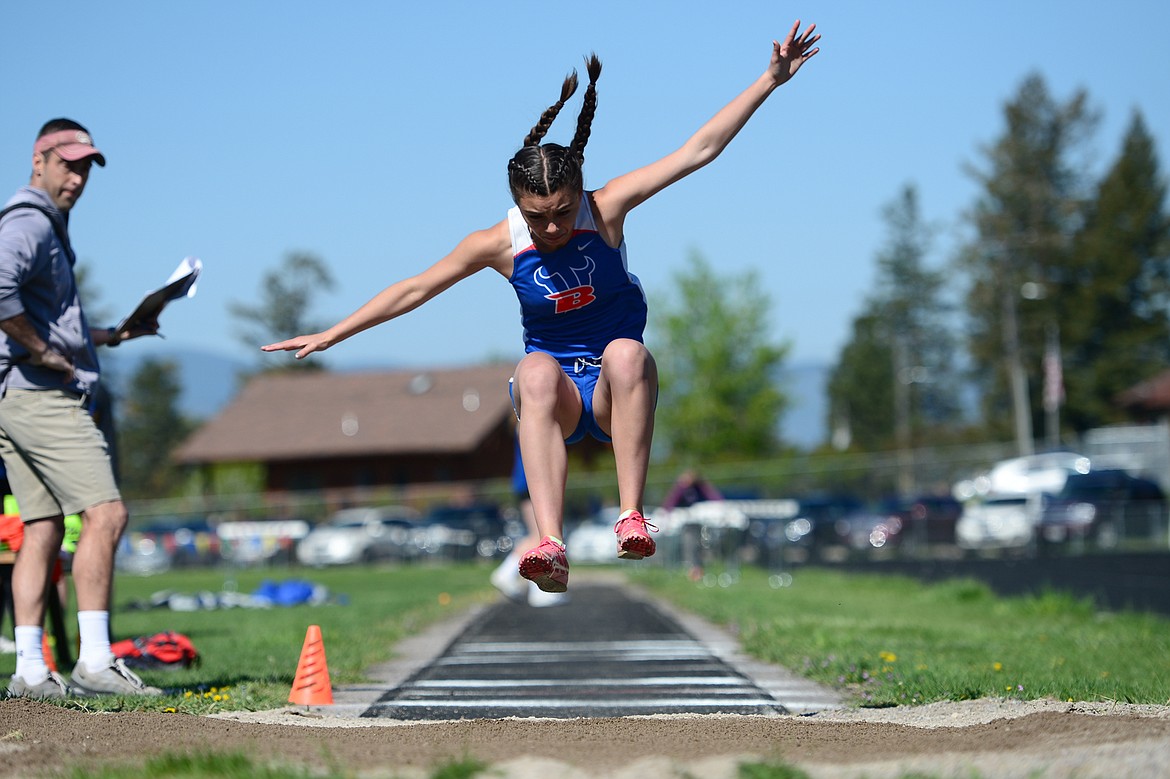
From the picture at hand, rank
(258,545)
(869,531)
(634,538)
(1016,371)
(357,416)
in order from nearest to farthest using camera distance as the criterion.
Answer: (634,538) → (869,531) → (258,545) → (1016,371) → (357,416)

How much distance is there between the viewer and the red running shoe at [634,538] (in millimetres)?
6090

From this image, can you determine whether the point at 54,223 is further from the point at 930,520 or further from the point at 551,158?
the point at 930,520

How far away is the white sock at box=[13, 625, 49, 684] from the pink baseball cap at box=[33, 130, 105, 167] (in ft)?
7.54

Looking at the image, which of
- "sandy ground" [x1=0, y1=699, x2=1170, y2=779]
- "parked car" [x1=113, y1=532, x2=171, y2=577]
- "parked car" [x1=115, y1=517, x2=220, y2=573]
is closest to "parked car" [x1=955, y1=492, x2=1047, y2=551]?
"parked car" [x1=115, y1=517, x2=220, y2=573]

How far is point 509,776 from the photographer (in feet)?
12.2

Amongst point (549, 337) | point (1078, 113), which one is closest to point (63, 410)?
point (549, 337)

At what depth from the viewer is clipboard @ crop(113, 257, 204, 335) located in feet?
24.6

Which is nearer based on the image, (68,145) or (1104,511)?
(68,145)

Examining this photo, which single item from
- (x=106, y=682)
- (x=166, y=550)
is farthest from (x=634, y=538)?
(x=166, y=550)

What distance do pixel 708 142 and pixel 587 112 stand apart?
2.34ft

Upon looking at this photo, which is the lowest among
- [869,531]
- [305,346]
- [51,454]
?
[869,531]

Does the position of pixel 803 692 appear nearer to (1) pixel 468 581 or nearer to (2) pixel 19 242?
(2) pixel 19 242

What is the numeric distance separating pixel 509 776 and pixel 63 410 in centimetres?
386

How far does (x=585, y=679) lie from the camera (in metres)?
7.75
